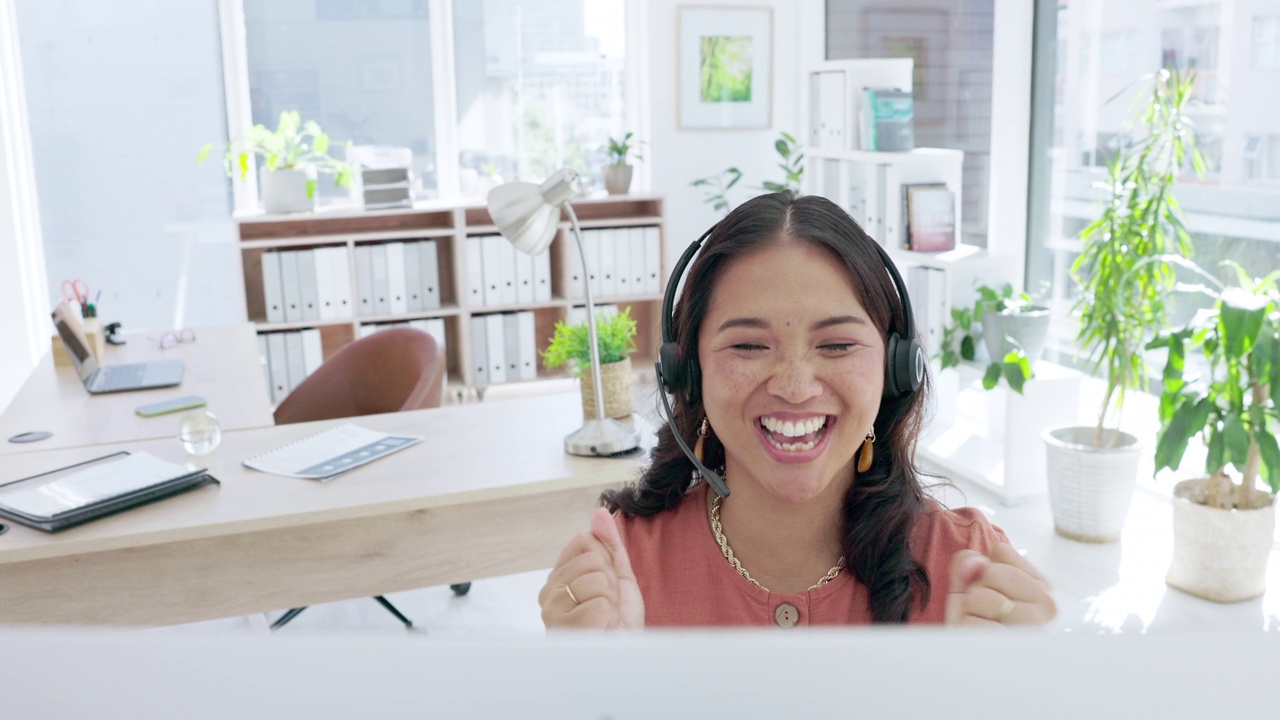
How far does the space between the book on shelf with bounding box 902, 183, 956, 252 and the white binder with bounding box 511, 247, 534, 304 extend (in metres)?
1.74

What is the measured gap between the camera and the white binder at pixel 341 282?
4.87 metres

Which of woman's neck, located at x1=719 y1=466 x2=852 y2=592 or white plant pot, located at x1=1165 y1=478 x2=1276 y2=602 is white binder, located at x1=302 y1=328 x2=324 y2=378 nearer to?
white plant pot, located at x1=1165 y1=478 x2=1276 y2=602

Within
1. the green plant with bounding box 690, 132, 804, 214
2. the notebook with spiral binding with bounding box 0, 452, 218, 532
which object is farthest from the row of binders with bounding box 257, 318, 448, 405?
the notebook with spiral binding with bounding box 0, 452, 218, 532

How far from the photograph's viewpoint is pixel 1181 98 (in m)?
3.33

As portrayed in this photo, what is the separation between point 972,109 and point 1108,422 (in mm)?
1546

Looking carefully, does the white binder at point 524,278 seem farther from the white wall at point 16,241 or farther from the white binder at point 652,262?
→ the white wall at point 16,241

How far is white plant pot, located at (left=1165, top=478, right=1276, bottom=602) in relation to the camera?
303 cm

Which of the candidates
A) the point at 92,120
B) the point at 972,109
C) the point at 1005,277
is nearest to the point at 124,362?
the point at 92,120

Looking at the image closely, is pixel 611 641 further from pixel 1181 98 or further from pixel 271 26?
pixel 271 26

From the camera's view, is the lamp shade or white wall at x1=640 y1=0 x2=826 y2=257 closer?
the lamp shade

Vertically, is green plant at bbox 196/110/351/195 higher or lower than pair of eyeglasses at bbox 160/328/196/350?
higher

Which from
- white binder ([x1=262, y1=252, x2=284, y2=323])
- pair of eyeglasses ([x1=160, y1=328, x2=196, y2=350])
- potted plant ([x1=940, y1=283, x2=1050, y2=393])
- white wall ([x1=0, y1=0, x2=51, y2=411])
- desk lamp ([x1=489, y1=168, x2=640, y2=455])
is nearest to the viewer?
desk lamp ([x1=489, y1=168, x2=640, y2=455])

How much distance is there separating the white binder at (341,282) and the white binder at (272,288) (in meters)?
0.22

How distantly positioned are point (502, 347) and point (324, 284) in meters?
0.85
